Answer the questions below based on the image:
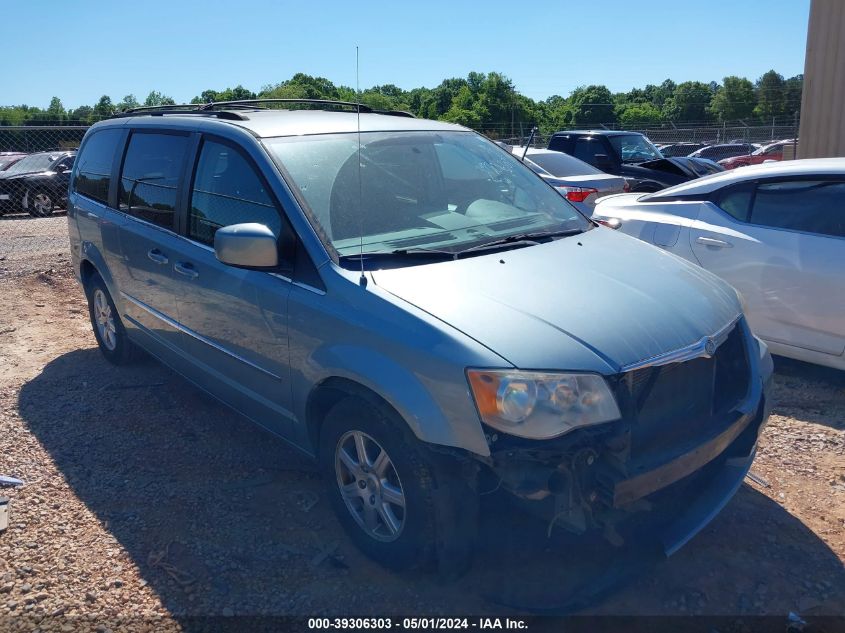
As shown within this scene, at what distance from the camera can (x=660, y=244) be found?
568 cm

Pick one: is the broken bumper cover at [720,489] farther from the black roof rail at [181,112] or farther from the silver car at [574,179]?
the silver car at [574,179]

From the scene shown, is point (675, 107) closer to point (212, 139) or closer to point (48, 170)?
point (48, 170)

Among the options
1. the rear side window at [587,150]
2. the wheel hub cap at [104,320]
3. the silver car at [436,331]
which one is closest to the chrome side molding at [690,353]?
the silver car at [436,331]

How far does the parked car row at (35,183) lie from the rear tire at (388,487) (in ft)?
51.2

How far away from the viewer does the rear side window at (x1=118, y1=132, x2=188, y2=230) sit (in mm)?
4348

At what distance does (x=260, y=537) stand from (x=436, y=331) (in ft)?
4.85

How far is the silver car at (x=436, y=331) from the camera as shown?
2.61 m

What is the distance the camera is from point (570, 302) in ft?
9.66

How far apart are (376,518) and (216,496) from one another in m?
1.15

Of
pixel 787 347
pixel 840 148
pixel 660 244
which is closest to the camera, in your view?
pixel 787 347

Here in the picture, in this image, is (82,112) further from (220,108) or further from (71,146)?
(220,108)

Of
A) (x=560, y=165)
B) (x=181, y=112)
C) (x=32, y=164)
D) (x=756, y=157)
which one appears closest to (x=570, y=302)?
(x=181, y=112)

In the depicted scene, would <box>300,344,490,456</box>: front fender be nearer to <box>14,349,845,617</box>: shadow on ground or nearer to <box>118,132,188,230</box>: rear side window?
<box>14,349,845,617</box>: shadow on ground

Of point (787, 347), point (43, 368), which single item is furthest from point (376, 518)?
point (43, 368)
